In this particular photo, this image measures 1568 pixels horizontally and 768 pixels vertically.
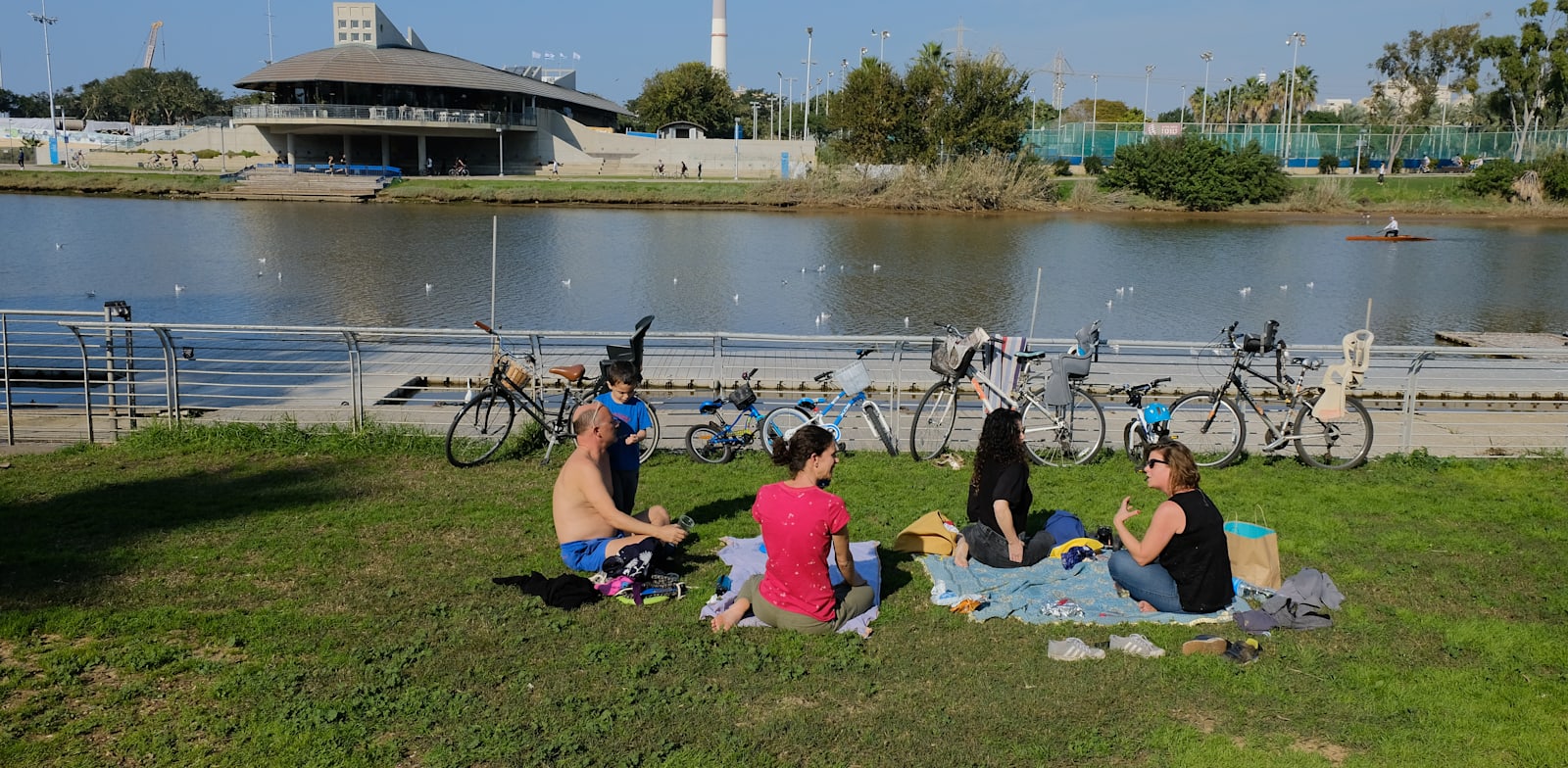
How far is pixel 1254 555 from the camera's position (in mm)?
6980

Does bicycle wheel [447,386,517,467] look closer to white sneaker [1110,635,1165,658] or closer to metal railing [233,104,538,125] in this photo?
white sneaker [1110,635,1165,658]

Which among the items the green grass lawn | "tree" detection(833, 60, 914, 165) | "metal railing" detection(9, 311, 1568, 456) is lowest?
the green grass lawn

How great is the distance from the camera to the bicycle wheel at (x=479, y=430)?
10.1 meters

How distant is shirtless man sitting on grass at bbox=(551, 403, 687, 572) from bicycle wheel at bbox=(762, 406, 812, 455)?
A: 3433 mm

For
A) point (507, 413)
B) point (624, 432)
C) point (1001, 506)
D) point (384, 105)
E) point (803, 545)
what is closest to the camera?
point (803, 545)

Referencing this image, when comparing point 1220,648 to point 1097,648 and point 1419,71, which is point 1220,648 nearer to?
point 1097,648

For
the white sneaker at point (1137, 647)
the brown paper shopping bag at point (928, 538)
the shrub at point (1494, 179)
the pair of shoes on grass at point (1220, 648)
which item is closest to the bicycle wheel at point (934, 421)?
the brown paper shopping bag at point (928, 538)

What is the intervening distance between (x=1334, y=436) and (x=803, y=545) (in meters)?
6.56

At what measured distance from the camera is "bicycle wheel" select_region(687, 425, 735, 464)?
1042 cm

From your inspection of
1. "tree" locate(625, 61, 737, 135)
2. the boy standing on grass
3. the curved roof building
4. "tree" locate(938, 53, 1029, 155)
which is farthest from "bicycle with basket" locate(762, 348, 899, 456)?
"tree" locate(625, 61, 737, 135)

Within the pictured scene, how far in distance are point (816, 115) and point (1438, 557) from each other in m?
124

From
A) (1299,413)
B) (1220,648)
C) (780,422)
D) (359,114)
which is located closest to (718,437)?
(780,422)

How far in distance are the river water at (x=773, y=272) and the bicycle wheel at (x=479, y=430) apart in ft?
33.1

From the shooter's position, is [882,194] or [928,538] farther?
[882,194]
